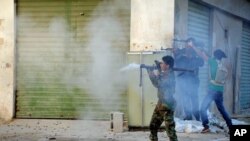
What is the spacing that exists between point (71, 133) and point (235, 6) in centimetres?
744

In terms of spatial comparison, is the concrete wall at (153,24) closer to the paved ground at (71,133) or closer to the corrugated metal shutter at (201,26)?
the corrugated metal shutter at (201,26)

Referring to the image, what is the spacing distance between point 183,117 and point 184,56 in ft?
4.77

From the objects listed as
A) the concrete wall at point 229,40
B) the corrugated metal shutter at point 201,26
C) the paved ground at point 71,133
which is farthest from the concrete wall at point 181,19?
the paved ground at point 71,133

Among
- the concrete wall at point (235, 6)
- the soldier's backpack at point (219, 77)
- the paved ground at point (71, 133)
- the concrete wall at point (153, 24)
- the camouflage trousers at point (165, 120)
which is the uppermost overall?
the concrete wall at point (235, 6)

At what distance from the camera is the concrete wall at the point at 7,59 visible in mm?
10547

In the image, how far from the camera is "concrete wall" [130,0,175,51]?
9828 millimetres

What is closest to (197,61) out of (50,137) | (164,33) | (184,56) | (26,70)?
(184,56)

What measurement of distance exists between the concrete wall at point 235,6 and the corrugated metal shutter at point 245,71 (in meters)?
0.65

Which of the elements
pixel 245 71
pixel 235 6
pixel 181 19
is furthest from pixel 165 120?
pixel 245 71

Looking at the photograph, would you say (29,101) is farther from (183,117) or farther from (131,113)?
(183,117)

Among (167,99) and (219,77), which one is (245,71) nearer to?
(219,77)

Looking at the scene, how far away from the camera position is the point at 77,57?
10.5m

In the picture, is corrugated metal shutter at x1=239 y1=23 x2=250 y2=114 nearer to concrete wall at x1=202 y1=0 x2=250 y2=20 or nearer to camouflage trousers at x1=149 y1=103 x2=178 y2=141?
concrete wall at x1=202 y1=0 x2=250 y2=20

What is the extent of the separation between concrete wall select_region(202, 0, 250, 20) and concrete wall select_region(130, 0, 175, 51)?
2.13 metres
